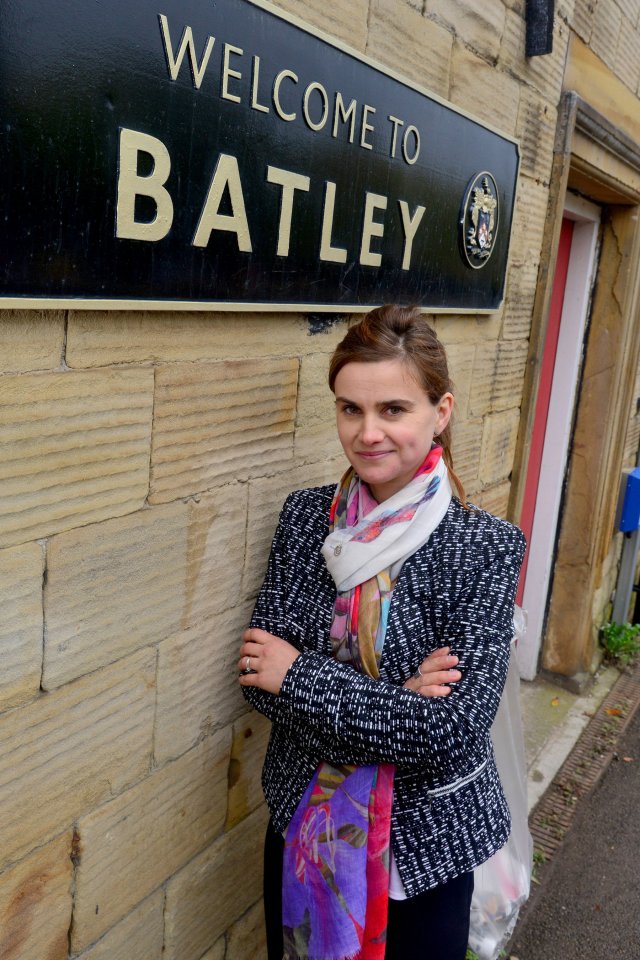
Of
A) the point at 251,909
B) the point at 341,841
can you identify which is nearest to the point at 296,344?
the point at 341,841

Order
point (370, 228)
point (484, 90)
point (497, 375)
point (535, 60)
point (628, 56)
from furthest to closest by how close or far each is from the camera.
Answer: point (628, 56) → point (497, 375) → point (535, 60) → point (484, 90) → point (370, 228)

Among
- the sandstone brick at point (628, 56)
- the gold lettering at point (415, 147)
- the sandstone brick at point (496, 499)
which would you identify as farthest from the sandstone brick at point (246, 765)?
the sandstone brick at point (628, 56)

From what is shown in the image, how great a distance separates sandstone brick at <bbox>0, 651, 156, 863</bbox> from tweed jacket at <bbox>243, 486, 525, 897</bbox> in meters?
0.26

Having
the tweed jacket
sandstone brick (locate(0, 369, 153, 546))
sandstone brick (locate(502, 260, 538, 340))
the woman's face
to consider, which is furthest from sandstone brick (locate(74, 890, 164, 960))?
sandstone brick (locate(502, 260, 538, 340))

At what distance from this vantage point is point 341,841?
5.95ft

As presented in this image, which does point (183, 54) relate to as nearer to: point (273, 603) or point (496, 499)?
point (273, 603)

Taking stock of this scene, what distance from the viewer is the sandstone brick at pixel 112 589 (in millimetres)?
1647

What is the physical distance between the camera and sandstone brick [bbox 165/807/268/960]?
2191 mm

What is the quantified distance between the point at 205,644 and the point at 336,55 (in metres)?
1.43

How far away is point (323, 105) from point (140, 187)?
643 mm

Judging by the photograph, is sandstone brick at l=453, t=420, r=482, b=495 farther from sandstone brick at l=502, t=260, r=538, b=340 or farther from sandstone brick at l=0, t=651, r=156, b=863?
sandstone brick at l=0, t=651, r=156, b=863

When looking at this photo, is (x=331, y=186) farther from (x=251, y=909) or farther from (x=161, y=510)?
(x=251, y=909)

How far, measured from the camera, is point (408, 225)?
95.6 inches

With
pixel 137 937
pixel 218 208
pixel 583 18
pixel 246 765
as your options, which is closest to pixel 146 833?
pixel 137 937
